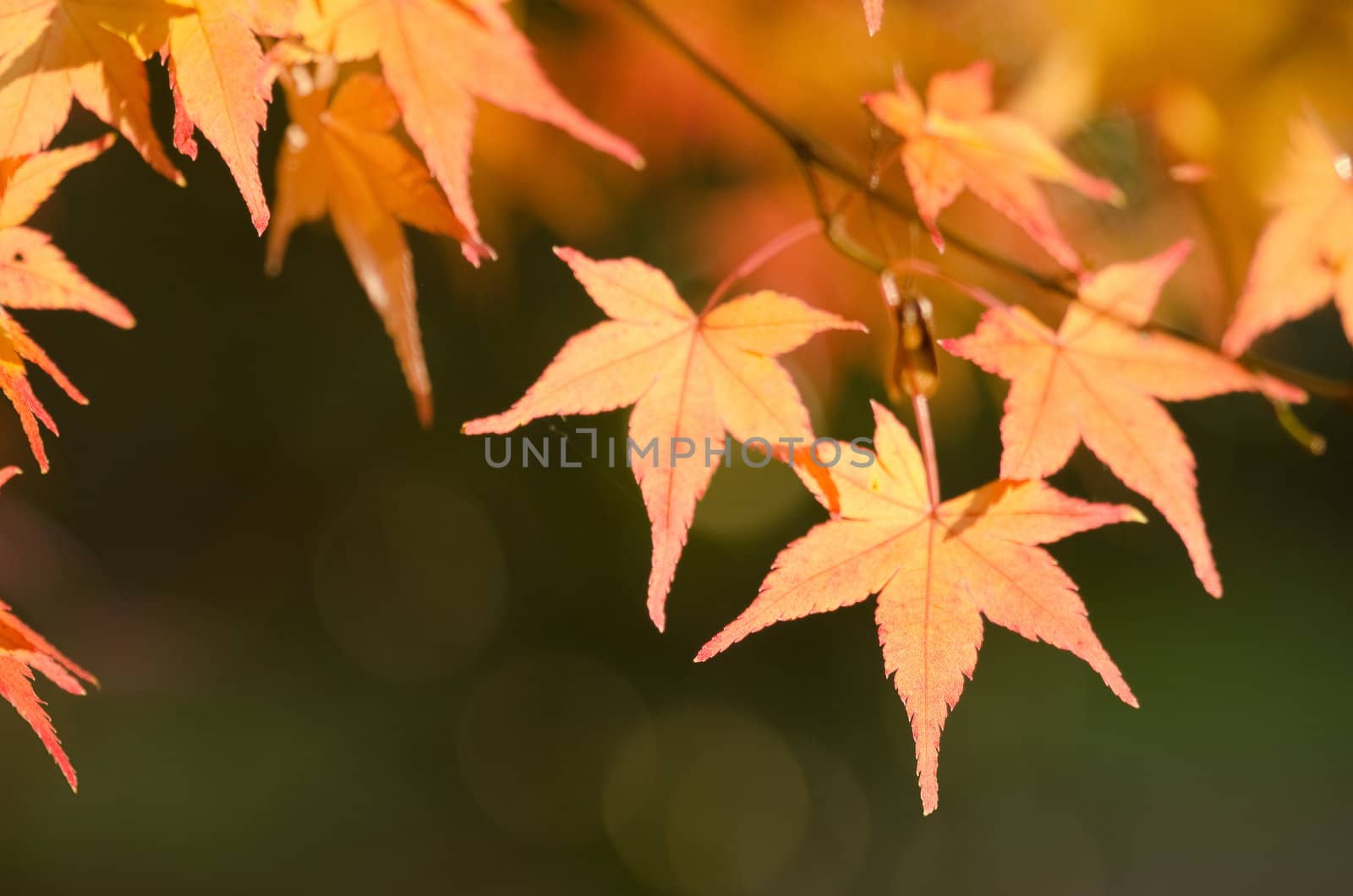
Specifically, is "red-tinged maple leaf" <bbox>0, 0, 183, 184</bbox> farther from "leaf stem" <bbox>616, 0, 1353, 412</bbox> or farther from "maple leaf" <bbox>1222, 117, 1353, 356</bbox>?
"maple leaf" <bbox>1222, 117, 1353, 356</bbox>

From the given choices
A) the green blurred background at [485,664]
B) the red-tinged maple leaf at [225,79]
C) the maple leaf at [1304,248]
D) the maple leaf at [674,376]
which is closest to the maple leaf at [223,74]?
the red-tinged maple leaf at [225,79]

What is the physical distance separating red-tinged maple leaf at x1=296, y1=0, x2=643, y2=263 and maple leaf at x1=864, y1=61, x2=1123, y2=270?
0.68 feet

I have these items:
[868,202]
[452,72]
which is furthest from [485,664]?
[452,72]

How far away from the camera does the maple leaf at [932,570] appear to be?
20.5 inches

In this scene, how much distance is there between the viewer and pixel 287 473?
10.7 feet

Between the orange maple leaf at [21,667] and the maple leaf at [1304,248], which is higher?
the orange maple leaf at [21,667]

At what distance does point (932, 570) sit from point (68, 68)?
0.53 metres

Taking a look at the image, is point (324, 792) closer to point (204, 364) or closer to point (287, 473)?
point (287, 473)

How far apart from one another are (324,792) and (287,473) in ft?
3.56

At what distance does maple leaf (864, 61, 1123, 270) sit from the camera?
1.85 ft

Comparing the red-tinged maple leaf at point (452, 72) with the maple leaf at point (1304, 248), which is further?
the maple leaf at point (1304, 248)

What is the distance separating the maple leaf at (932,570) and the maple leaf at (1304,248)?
19cm

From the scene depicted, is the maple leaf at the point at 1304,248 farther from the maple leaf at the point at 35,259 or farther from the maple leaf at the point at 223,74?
the maple leaf at the point at 35,259

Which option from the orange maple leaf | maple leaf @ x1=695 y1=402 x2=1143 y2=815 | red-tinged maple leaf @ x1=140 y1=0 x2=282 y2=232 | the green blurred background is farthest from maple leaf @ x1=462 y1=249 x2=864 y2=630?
the green blurred background
